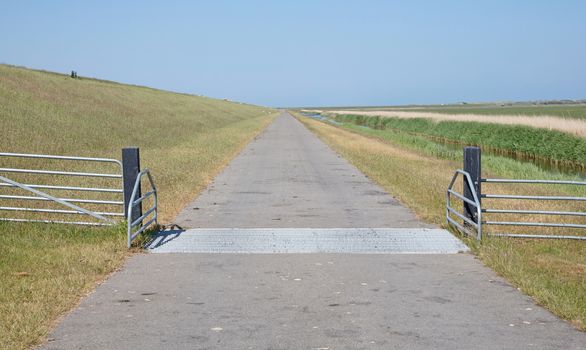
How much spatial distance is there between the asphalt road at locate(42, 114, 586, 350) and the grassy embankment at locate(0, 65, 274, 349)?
37cm

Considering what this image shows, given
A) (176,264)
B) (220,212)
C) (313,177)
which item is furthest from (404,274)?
(313,177)

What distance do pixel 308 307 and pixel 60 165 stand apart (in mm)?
18098

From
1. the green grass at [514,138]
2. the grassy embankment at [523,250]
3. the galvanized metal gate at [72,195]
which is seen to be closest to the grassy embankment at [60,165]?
the galvanized metal gate at [72,195]

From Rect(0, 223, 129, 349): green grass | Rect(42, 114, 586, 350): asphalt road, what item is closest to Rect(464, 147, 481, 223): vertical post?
Rect(42, 114, 586, 350): asphalt road

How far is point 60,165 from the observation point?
22922 mm

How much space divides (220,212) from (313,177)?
7680mm

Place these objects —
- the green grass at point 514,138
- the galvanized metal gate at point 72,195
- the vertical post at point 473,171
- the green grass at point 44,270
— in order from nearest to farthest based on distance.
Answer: the green grass at point 44,270 → the vertical post at point 473,171 → the galvanized metal gate at point 72,195 → the green grass at point 514,138

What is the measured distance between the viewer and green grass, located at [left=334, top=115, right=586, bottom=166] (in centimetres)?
3597

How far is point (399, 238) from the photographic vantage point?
10836mm

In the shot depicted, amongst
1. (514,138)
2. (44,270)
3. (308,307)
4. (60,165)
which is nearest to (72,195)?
(60,165)

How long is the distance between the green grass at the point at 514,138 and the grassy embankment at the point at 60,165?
1812 centimetres

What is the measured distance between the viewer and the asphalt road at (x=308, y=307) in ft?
19.2

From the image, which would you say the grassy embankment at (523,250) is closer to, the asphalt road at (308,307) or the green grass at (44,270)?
the asphalt road at (308,307)

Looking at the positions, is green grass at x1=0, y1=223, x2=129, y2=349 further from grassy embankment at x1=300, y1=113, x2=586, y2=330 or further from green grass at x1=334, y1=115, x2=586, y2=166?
Result: green grass at x1=334, y1=115, x2=586, y2=166
